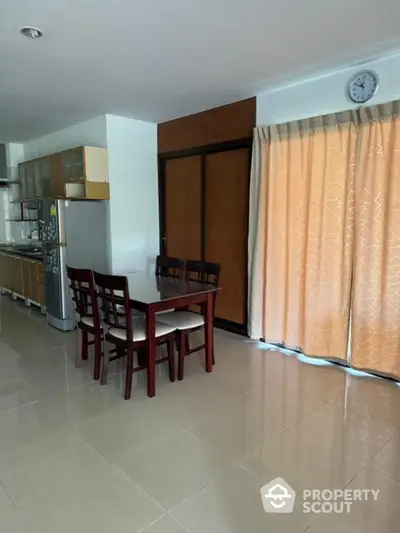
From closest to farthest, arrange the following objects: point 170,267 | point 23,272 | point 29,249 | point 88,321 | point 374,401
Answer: point 374,401
point 88,321
point 170,267
point 23,272
point 29,249

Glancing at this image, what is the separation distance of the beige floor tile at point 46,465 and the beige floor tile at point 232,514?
0.60 meters

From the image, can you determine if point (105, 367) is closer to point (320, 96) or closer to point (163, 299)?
point (163, 299)

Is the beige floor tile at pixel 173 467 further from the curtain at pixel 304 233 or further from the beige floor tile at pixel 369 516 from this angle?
the curtain at pixel 304 233

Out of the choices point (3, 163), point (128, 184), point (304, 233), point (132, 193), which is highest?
point (3, 163)

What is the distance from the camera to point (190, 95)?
151 inches

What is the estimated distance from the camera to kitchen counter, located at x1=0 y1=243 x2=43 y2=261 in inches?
206

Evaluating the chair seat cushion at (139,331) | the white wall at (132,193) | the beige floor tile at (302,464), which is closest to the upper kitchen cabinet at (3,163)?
the white wall at (132,193)

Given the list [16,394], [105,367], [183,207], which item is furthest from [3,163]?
[105,367]

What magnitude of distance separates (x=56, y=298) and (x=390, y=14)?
13.4 ft

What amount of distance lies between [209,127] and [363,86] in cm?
183

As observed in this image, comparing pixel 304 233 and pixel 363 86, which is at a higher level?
pixel 363 86

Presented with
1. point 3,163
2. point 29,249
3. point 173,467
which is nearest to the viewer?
point 173,467

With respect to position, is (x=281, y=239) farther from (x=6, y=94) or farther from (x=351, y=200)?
(x=6, y=94)

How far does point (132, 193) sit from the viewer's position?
4922 mm
